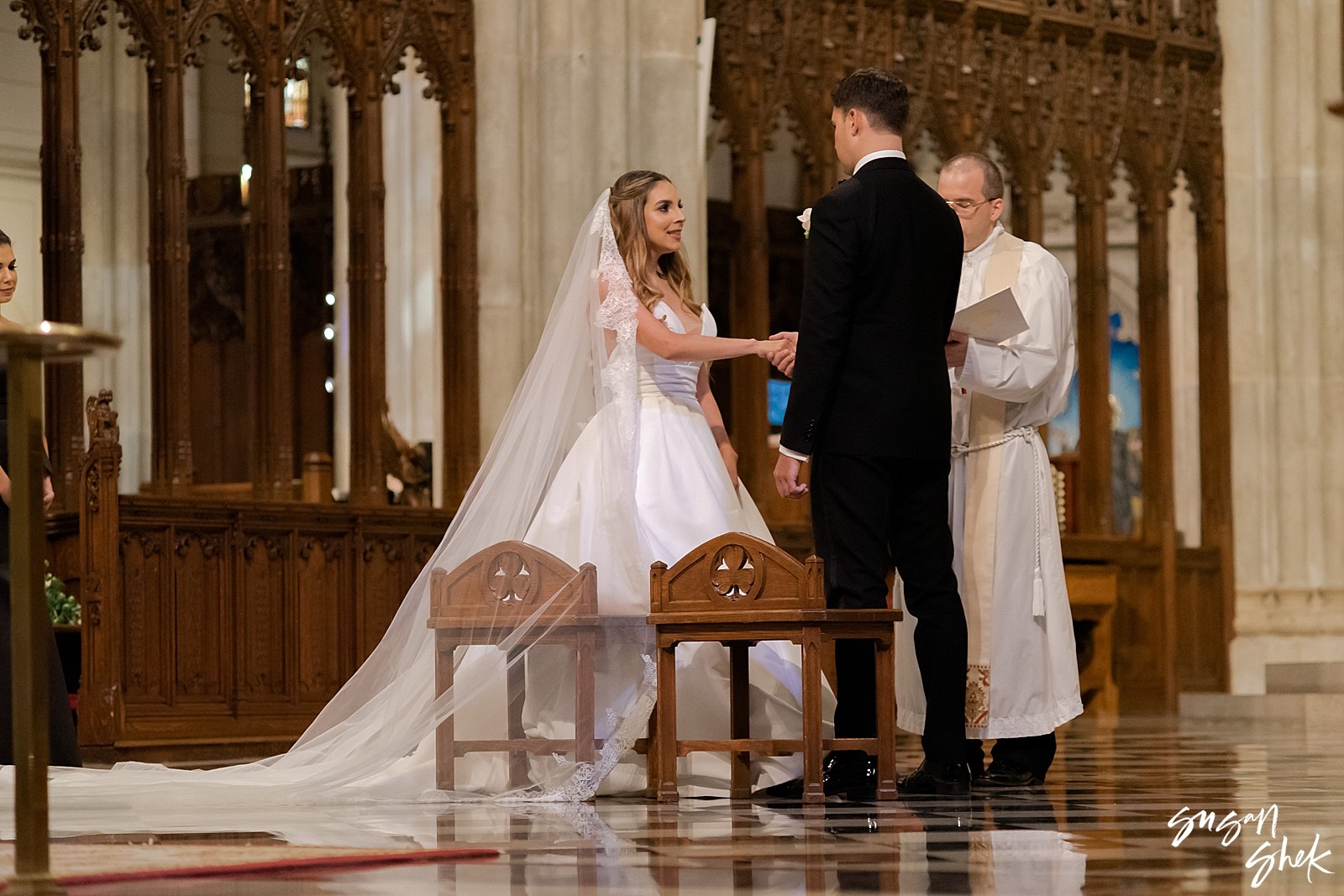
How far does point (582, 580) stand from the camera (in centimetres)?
513

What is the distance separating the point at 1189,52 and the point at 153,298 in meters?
6.71

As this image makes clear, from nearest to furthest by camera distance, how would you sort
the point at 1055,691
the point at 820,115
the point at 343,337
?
the point at 1055,691
the point at 820,115
the point at 343,337

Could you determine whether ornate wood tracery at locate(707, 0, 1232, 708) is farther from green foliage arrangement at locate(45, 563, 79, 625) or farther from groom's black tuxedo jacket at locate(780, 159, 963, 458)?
groom's black tuxedo jacket at locate(780, 159, 963, 458)

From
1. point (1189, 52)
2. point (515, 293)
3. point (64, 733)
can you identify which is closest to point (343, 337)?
point (515, 293)

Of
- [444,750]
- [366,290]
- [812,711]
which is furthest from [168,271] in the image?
[812,711]

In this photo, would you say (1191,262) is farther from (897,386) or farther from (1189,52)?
(897,386)

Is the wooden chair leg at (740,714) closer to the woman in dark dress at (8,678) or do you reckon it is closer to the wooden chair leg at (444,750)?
the wooden chair leg at (444,750)

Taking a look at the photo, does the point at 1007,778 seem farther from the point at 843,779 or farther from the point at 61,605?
the point at 61,605

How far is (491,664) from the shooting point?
5.25 meters

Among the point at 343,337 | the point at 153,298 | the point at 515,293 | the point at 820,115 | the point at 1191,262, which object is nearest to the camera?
the point at 153,298

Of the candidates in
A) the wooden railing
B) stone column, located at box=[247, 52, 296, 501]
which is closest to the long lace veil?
the wooden railing

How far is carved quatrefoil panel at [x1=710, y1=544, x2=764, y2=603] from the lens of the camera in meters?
4.94

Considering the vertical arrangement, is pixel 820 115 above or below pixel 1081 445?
above

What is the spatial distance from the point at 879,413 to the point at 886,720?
2.50 feet
